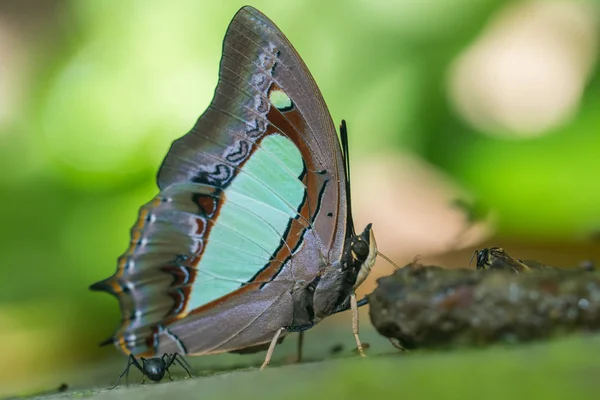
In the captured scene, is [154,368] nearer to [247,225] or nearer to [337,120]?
[247,225]

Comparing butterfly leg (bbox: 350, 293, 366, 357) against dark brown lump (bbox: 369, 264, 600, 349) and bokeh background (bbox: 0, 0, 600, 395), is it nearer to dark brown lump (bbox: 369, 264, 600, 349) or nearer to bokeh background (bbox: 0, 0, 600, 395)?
dark brown lump (bbox: 369, 264, 600, 349)

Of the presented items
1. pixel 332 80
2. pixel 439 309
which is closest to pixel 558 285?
pixel 439 309

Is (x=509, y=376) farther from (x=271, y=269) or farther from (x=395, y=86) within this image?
(x=395, y=86)

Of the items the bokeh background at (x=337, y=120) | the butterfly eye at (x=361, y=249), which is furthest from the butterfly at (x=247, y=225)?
the bokeh background at (x=337, y=120)

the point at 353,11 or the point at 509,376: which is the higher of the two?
the point at 353,11

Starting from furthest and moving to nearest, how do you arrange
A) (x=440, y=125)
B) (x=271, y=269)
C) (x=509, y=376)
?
1. (x=440, y=125)
2. (x=271, y=269)
3. (x=509, y=376)

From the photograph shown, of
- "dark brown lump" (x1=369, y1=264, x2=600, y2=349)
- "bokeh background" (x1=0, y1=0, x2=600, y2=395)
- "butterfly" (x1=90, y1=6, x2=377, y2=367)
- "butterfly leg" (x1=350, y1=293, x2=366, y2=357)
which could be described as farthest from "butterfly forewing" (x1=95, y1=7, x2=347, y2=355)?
"bokeh background" (x1=0, y1=0, x2=600, y2=395)

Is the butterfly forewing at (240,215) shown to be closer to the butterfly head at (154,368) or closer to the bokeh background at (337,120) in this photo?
the butterfly head at (154,368)
